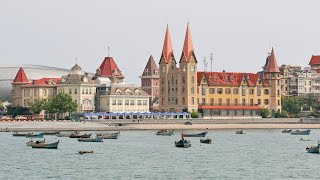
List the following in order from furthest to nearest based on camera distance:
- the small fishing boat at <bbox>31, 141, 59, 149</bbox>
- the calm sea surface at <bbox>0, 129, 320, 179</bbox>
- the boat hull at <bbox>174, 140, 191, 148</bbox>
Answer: the boat hull at <bbox>174, 140, 191, 148</bbox> → the small fishing boat at <bbox>31, 141, 59, 149</bbox> → the calm sea surface at <bbox>0, 129, 320, 179</bbox>

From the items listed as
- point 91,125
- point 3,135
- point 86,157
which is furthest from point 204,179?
point 91,125

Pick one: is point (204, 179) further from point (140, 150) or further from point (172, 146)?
point (172, 146)

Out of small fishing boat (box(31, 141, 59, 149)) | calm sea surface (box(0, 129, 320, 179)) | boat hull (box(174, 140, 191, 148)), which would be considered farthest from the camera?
boat hull (box(174, 140, 191, 148))

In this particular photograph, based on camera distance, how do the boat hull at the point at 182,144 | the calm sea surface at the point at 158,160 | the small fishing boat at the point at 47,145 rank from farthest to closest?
the boat hull at the point at 182,144, the small fishing boat at the point at 47,145, the calm sea surface at the point at 158,160

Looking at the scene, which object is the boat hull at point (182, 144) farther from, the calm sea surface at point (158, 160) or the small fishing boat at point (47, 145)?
the small fishing boat at point (47, 145)

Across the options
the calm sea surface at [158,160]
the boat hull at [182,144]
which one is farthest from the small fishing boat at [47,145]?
the boat hull at [182,144]

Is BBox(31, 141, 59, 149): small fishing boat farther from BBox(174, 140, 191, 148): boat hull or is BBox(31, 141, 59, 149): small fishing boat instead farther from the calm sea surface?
BBox(174, 140, 191, 148): boat hull

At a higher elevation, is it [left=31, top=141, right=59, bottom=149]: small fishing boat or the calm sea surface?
[left=31, top=141, right=59, bottom=149]: small fishing boat

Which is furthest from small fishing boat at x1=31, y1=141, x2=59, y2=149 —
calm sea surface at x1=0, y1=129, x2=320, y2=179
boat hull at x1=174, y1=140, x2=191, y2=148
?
boat hull at x1=174, y1=140, x2=191, y2=148

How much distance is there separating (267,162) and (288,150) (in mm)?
23400

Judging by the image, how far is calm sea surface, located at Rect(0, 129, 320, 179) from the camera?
330ft

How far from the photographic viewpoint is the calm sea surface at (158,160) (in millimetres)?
100562

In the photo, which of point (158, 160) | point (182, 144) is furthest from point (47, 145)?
point (158, 160)

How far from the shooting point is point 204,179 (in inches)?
3789
